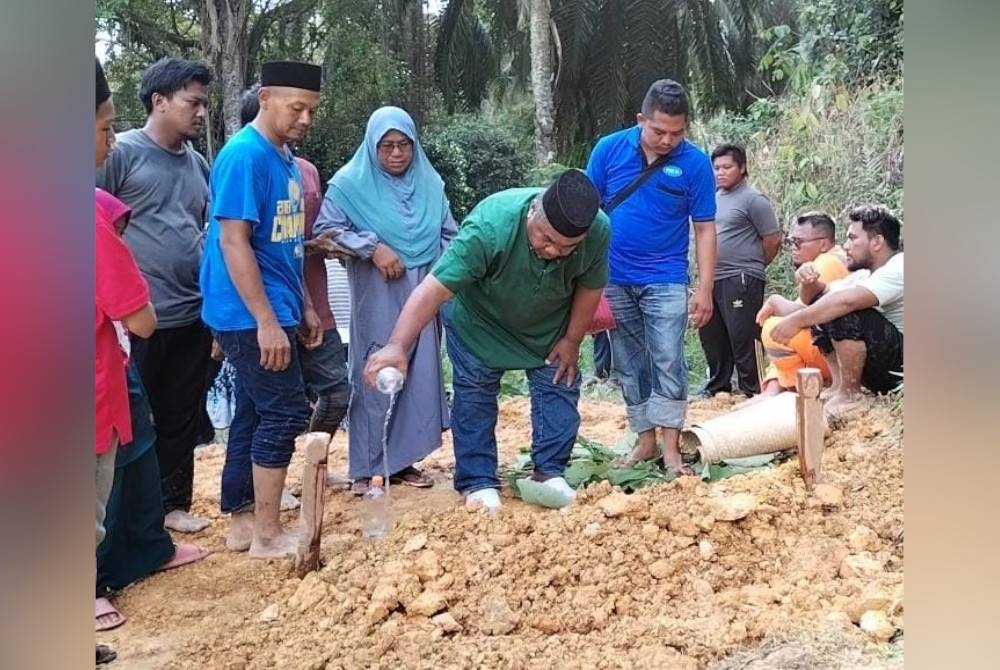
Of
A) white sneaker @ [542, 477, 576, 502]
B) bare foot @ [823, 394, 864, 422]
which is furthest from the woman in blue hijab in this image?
bare foot @ [823, 394, 864, 422]

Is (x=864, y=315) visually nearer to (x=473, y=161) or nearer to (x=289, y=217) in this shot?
(x=289, y=217)

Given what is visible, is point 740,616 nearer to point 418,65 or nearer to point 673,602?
point 673,602

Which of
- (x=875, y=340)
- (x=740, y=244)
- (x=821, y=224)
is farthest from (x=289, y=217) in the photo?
(x=740, y=244)

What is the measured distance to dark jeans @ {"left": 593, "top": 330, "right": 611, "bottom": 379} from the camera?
5.25 metres

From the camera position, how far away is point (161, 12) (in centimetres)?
636

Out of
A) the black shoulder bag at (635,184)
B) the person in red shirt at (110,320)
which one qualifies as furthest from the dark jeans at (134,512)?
the black shoulder bag at (635,184)

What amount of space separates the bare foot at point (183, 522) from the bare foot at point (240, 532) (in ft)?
0.70

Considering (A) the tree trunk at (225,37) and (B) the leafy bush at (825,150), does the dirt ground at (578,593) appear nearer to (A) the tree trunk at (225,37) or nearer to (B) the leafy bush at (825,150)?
(B) the leafy bush at (825,150)

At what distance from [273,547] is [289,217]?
3.15 ft

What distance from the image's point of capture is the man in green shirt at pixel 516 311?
2.66m

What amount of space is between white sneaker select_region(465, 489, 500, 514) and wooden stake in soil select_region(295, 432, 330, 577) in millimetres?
581

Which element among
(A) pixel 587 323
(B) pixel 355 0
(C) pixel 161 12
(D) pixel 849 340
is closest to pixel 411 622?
(A) pixel 587 323

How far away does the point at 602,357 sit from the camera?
5.44 m
